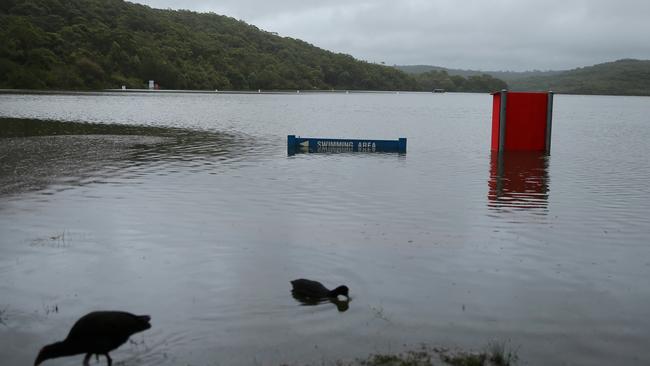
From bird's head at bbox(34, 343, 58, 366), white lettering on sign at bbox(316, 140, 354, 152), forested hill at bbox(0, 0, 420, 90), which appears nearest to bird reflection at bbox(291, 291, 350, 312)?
bird's head at bbox(34, 343, 58, 366)

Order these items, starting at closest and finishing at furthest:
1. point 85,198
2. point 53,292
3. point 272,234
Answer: point 53,292
point 272,234
point 85,198

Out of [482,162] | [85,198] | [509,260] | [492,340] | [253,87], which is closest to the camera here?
Answer: [492,340]

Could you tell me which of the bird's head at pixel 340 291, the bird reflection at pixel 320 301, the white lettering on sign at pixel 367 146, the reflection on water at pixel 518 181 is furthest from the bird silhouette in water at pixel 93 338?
the white lettering on sign at pixel 367 146

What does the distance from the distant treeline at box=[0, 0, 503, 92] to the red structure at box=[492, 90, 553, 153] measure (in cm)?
7702

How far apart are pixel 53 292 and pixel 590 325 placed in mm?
6184

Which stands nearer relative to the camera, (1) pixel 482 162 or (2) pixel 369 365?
(2) pixel 369 365

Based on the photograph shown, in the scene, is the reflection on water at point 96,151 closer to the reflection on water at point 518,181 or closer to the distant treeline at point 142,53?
the reflection on water at point 518,181

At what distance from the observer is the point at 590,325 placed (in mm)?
6848

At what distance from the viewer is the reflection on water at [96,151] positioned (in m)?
16.8

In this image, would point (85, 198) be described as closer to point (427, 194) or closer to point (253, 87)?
point (427, 194)

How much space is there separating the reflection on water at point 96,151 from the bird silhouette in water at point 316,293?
9379 millimetres

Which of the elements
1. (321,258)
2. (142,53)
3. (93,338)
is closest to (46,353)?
(93,338)

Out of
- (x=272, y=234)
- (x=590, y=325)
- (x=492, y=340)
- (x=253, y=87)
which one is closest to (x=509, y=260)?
(x=590, y=325)

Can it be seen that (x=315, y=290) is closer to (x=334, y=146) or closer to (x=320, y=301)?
(x=320, y=301)
